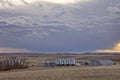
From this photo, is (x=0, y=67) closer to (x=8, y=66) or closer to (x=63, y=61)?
(x=8, y=66)

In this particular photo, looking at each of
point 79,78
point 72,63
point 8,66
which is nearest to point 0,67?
point 8,66

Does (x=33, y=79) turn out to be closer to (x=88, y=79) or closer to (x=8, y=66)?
(x=88, y=79)

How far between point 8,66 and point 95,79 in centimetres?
4616

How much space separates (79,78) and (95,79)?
223 cm

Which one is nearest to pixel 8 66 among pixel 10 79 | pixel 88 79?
pixel 10 79

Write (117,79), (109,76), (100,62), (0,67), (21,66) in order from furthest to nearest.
→ 1. (100,62)
2. (21,66)
3. (0,67)
4. (109,76)
5. (117,79)

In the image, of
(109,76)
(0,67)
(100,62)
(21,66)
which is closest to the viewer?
(109,76)

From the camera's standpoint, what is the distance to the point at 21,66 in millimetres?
83000

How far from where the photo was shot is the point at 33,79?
38.6 metres

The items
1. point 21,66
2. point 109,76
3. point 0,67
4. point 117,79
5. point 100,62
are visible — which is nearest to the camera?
point 117,79

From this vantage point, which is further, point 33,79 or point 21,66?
point 21,66

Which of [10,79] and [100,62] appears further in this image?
[100,62]

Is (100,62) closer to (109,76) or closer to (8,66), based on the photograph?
(8,66)

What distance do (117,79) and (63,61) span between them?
71.9m
